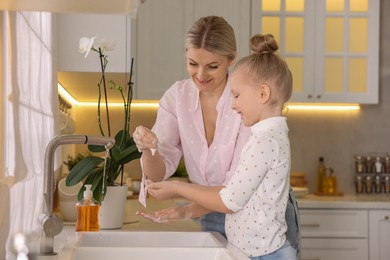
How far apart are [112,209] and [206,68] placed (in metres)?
0.56

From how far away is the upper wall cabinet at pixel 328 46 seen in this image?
Answer: 489 cm

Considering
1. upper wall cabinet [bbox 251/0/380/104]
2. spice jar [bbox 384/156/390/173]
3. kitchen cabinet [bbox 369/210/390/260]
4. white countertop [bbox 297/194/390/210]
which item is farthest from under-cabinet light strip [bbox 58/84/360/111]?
kitchen cabinet [bbox 369/210/390/260]

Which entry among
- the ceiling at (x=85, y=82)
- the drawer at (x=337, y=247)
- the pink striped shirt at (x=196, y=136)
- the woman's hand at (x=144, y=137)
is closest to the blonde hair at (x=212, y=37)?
the pink striped shirt at (x=196, y=136)

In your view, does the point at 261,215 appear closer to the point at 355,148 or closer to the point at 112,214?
the point at 112,214

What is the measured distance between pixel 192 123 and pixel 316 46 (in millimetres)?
2737

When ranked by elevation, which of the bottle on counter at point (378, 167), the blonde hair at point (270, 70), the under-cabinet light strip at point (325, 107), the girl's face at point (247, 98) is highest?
the blonde hair at point (270, 70)

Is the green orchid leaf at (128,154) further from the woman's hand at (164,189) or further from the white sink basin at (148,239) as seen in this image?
the woman's hand at (164,189)

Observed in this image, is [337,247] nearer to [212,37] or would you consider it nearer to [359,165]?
[359,165]

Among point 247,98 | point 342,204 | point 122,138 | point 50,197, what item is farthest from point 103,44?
point 342,204

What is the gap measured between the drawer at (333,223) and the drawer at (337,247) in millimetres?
35

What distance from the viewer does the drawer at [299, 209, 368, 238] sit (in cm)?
457

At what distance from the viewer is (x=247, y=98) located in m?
1.91

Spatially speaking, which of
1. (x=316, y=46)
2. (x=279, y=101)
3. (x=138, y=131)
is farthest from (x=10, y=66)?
(x=316, y=46)

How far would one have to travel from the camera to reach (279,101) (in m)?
1.90
